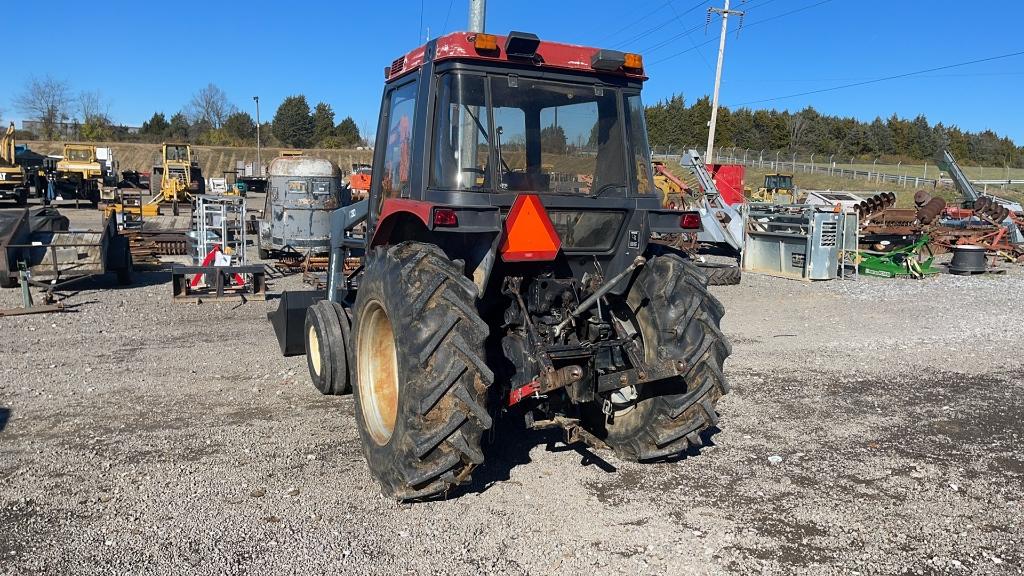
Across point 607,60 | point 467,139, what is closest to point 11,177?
point 467,139

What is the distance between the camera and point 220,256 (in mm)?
11375

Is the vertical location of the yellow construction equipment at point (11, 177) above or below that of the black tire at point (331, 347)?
above

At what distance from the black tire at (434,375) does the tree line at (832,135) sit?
217ft

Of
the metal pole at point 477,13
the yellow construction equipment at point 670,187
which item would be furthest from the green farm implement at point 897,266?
the metal pole at point 477,13

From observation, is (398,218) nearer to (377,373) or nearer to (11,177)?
(377,373)

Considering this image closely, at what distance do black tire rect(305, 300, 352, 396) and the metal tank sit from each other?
9319mm

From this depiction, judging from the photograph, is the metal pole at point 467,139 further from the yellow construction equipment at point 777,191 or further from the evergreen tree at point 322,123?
the evergreen tree at point 322,123

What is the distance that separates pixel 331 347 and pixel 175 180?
88.1 ft

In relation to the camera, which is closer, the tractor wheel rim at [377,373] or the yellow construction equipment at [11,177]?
the tractor wheel rim at [377,373]

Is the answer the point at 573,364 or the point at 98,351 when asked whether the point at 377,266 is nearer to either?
the point at 573,364

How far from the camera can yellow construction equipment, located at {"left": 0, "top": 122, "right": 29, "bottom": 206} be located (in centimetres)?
2786

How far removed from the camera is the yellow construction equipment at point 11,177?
2786cm

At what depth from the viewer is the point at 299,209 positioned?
15352 mm

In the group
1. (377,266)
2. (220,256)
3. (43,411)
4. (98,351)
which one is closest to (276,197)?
(220,256)
